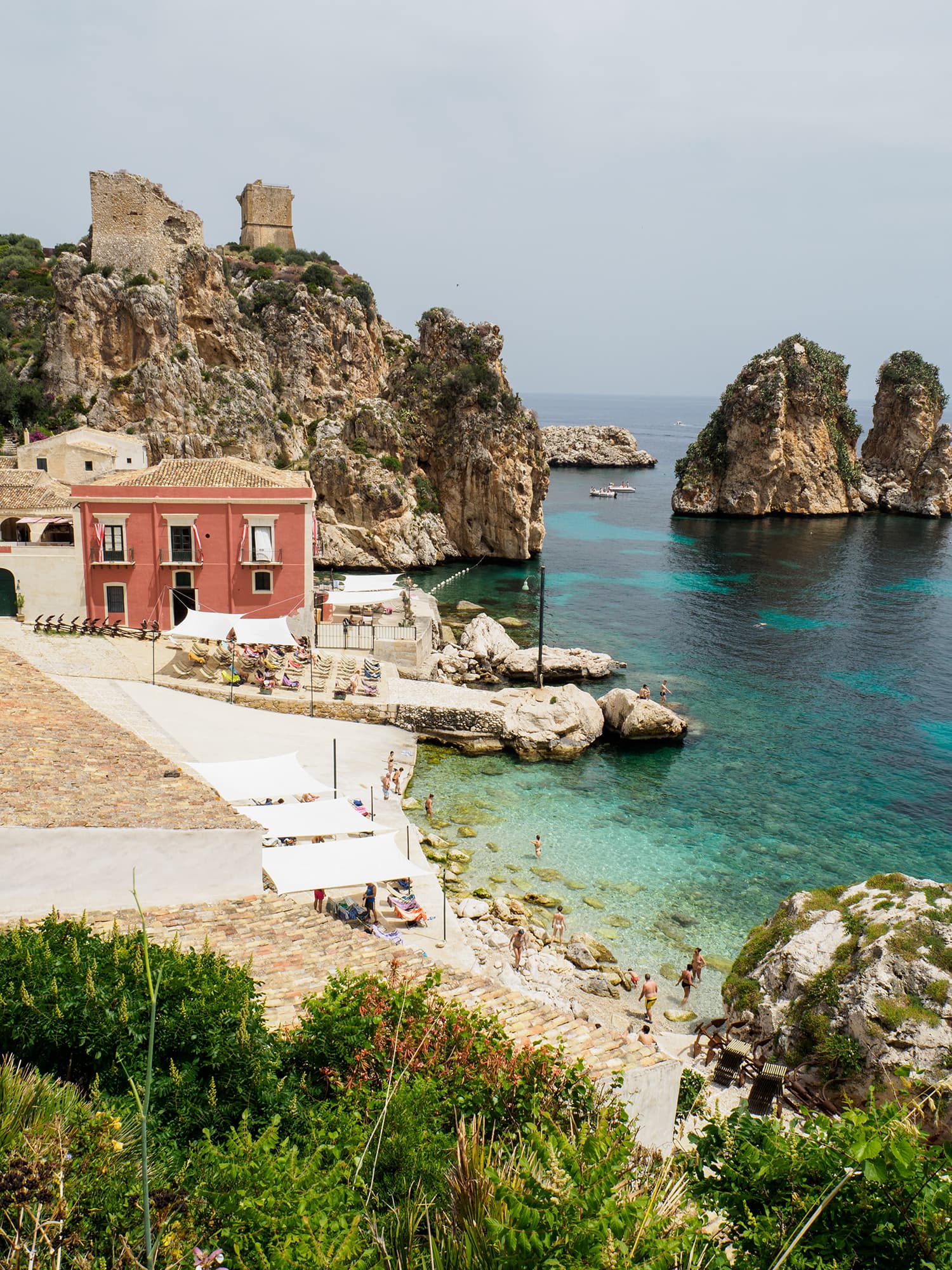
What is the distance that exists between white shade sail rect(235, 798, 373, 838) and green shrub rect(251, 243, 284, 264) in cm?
6954

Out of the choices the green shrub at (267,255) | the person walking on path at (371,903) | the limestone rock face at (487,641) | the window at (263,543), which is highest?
the green shrub at (267,255)

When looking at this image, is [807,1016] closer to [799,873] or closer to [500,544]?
[799,873]

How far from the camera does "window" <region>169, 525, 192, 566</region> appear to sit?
3097 cm

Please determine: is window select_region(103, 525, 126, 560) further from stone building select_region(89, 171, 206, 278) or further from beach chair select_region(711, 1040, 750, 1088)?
stone building select_region(89, 171, 206, 278)

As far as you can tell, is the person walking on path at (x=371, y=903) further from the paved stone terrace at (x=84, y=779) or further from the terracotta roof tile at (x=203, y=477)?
the terracotta roof tile at (x=203, y=477)

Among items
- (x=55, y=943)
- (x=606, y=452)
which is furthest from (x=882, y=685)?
(x=606, y=452)

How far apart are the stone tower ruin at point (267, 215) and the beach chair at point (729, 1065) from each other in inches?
3191

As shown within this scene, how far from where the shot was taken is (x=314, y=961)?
1062 centimetres

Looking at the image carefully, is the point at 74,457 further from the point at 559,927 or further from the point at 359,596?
the point at 559,927

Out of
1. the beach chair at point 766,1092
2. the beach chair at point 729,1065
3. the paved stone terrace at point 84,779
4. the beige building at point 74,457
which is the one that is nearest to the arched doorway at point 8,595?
the beige building at point 74,457

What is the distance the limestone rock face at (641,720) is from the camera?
28.6m

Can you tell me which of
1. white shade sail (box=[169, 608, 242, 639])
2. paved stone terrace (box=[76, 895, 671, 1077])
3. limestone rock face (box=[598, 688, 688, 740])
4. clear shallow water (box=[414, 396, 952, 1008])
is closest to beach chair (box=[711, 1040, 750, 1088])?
clear shallow water (box=[414, 396, 952, 1008])

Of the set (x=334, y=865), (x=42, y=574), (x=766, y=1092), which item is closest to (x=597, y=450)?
(x=42, y=574)

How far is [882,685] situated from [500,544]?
102 ft
